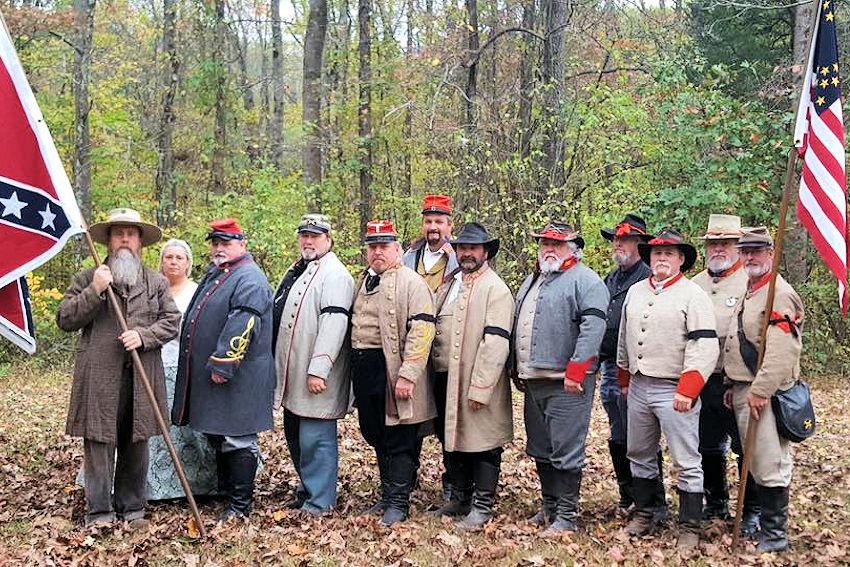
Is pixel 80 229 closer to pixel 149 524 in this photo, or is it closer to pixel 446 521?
pixel 149 524

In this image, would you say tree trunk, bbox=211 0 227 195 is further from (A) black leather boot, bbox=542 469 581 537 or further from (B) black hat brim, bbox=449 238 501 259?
(A) black leather boot, bbox=542 469 581 537

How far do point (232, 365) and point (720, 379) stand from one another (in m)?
3.55

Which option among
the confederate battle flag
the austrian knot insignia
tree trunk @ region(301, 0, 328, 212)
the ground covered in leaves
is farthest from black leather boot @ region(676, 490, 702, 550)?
tree trunk @ region(301, 0, 328, 212)

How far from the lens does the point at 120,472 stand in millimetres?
6895

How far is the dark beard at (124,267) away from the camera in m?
6.55

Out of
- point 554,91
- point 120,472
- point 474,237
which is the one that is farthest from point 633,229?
point 554,91

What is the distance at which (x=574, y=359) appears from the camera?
6.45 meters

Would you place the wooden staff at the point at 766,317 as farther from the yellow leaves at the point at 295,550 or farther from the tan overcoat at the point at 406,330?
the yellow leaves at the point at 295,550

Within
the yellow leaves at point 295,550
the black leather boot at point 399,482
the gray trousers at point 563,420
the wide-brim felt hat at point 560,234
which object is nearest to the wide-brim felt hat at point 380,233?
the wide-brim felt hat at point 560,234

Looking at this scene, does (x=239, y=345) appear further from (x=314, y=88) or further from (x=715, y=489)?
(x=314, y=88)

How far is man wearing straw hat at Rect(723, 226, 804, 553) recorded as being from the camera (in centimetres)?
595

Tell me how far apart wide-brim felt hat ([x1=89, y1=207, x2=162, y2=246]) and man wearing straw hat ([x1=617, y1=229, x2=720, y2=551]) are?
11.9 ft

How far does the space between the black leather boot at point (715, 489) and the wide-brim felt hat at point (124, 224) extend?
452 centimetres

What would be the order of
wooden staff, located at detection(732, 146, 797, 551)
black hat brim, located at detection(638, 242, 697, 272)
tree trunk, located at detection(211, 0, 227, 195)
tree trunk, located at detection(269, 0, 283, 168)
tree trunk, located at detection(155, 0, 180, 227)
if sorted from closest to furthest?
wooden staff, located at detection(732, 146, 797, 551) < black hat brim, located at detection(638, 242, 697, 272) < tree trunk, located at detection(155, 0, 180, 227) < tree trunk, located at detection(211, 0, 227, 195) < tree trunk, located at detection(269, 0, 283, 168)
